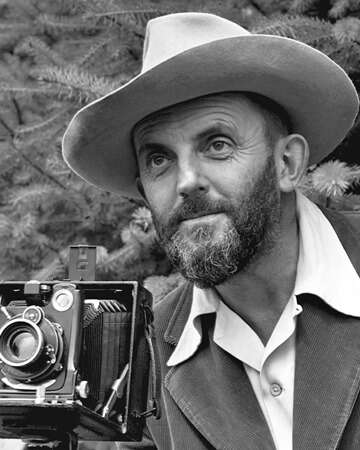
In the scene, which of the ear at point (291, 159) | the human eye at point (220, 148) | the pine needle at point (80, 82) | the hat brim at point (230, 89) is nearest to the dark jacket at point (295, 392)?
the ear at point (291, 159)

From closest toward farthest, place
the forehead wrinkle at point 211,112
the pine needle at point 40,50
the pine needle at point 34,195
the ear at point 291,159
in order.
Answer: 1. the forehead wrinkle at point 211,112
2. the ear at point 291,159
3. the pine needle at point 34,195
4. the pine needle at point 40,50

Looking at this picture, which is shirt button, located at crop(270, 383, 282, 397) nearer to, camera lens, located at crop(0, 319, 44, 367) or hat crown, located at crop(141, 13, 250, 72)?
camera lens, located at crop(0, 319, 44, 367)

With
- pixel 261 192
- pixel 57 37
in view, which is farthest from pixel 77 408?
pixel 57 37

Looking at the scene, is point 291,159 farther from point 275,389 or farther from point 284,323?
point 275,389

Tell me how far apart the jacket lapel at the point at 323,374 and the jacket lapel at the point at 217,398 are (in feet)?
0.42

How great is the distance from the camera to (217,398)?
268cm

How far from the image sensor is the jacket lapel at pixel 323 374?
2.48 meters

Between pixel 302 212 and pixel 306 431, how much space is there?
0.64 meters

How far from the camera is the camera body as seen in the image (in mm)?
2303

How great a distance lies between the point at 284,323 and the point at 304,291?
10cm

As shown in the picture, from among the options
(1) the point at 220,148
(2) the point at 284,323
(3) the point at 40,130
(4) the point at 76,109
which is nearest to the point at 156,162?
(1) the point at 220,148

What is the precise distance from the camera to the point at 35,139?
3.60m

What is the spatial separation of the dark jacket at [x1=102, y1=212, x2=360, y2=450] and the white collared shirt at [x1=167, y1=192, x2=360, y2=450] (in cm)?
3

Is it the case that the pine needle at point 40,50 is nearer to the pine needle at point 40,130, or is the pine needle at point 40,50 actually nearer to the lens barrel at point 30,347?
the pine needle at point 40,130
